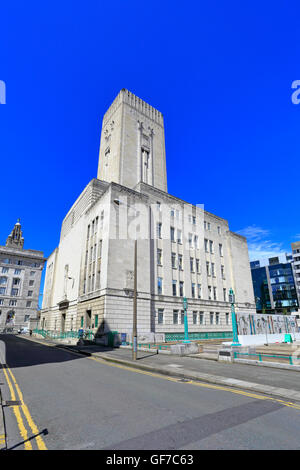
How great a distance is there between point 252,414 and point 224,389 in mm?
2913

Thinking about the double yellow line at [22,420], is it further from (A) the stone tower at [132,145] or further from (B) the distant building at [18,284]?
(B) the distant building at [18,284]

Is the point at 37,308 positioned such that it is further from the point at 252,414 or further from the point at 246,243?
the point at 252,414

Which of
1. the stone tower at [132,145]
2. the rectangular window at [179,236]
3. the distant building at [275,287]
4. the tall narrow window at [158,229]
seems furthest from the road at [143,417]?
the distant building at [275,287]

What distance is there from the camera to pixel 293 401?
758 centimetres

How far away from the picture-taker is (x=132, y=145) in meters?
49.8

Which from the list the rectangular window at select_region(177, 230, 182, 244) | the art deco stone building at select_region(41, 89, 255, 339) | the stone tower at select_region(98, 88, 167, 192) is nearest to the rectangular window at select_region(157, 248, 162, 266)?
the art deco stone building at select_region(41, 89, 255, 339)

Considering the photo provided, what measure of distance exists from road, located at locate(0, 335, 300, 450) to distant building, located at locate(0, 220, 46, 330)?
269 feet

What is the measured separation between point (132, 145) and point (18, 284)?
63482 millimetres

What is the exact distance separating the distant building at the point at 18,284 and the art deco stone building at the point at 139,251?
2720 centimetres

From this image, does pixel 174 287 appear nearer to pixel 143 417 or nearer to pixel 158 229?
pixel 158 229

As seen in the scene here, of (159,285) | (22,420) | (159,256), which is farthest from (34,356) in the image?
(159,256)

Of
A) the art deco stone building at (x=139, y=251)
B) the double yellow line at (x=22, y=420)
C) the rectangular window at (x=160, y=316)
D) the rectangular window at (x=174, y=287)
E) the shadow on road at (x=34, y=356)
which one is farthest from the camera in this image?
the rectangular window at (x=174, y=287)

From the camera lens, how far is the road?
4594mm

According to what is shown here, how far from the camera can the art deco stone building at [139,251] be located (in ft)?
109
